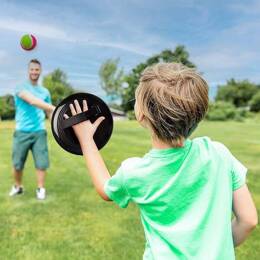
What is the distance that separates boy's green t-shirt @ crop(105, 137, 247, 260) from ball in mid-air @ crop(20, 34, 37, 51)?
5.03 meters

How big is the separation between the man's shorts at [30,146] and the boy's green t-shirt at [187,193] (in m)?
5.11

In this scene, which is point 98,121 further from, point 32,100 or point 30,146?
point 30,146

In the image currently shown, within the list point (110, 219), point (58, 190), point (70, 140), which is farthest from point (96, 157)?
point (58, 190)

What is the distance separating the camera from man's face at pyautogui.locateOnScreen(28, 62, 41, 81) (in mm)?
6598

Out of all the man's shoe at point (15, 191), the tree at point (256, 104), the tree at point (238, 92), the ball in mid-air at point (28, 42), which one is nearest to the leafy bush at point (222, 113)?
the tree at point (256, 104)

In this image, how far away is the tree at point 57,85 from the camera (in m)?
68.5

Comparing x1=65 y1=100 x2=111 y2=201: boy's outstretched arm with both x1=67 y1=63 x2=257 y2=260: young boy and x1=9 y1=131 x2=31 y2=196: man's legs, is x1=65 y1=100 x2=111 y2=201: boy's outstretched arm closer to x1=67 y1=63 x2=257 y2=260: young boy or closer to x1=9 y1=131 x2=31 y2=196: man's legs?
x1=67 y1=63 x2=257 y2=260: young boy

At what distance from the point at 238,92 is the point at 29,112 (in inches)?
2912

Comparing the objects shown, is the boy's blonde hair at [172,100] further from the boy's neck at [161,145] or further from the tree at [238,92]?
the tree at [238,92]

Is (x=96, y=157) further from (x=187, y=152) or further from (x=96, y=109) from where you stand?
(x=187, y=152)

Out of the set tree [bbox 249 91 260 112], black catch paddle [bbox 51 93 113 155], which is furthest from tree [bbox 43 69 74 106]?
black catch paddle [bbox 51 93 113 155]

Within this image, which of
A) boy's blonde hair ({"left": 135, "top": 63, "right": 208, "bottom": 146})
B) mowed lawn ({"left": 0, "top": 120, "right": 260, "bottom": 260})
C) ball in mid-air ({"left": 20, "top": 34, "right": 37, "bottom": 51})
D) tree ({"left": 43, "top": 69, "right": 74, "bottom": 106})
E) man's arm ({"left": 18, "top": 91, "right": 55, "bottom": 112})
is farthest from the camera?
tree ({"left": 43, "top": 69, "right": 74, "bottom": 106})

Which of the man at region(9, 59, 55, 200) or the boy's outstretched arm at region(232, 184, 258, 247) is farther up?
the boy's outstretched arm at region(232, 184, 258, 247)

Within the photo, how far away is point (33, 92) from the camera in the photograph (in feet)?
21.6
